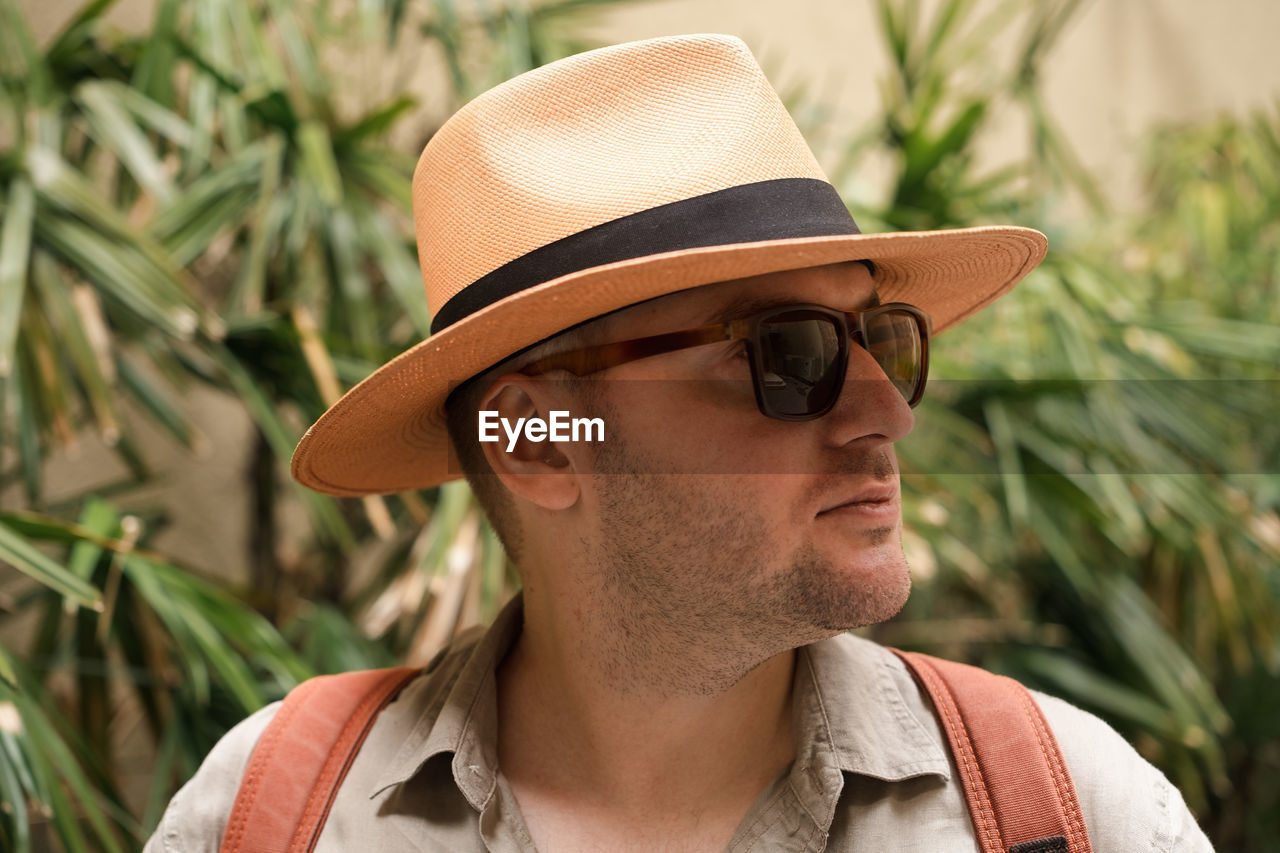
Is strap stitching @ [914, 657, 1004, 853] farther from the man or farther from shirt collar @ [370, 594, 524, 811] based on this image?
shirt collar @ [370, 594, 524, 811]

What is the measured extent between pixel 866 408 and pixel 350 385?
3.32 feet

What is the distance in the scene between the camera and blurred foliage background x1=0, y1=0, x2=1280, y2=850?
1.50 m

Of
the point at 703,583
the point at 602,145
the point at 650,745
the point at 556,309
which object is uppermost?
the point at 602,145

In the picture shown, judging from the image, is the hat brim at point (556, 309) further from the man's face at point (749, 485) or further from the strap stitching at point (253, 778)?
the strap stitching at point (253, 778)

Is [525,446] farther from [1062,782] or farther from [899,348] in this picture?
[1062,782]

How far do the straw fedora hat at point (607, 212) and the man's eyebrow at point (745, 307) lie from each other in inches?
1.5

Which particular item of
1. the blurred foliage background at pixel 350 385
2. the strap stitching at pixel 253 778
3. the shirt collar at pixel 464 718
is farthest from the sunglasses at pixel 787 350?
the blurred foliage background at pixel 350 385

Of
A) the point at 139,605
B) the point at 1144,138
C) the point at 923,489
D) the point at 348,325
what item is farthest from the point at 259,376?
the point at 1144,138

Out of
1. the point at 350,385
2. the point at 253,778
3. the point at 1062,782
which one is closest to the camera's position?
the point at 1062,782

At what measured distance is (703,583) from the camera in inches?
36.7

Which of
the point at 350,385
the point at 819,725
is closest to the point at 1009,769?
the point at 819,725

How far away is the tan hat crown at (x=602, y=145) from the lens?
916mm

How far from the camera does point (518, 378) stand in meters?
1.00

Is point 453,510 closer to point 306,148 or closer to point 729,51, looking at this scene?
point 306,148
